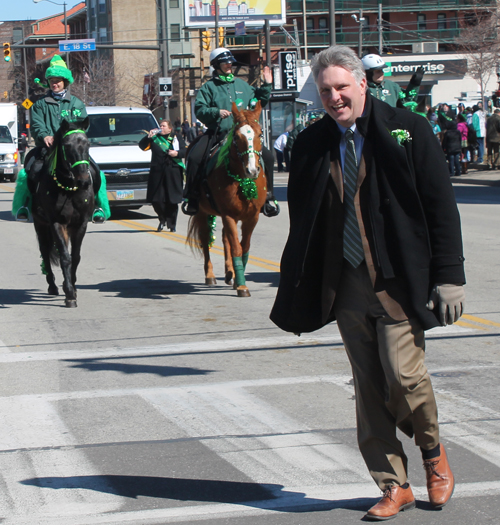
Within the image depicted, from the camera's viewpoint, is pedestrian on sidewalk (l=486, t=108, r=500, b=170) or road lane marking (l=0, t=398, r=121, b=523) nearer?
road lane marking (l=0, t=398, r=121, b=523)

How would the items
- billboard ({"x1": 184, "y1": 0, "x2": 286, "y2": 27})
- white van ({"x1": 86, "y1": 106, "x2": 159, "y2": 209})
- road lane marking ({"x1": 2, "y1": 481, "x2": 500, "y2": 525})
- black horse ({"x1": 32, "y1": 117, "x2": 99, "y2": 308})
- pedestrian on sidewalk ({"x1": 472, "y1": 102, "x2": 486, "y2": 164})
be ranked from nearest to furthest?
road lane marking ({"x1": 2, "y1": 481, "x2": 500, "y2": 525}) < black horse ({"x1": 32, "y1": 117, "x2": 99, "y2": 308}) < white van ({"x1": 86, "y1": 106, "x2": 159, "y2": 209}) < pedestrian on sidewalk ({"x1": 472, "y1": 102, "x2": 486, "y2": 164}) < billboard ({"x1": 184, "y1": 0, "x2": 286, "y2": 27})

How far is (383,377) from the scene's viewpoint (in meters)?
4.20

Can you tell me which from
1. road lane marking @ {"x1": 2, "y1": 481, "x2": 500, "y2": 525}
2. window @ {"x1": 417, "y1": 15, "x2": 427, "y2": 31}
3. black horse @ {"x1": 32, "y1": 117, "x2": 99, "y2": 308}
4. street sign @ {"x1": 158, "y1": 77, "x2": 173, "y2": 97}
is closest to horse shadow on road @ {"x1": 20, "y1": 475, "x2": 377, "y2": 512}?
road lane marking @ {"x1": 2, "y1": 481, "x2": 500, "y2": 525}

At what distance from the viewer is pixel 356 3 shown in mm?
77750

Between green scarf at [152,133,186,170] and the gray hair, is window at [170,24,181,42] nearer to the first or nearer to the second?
green scarf at [152,133,186,170]

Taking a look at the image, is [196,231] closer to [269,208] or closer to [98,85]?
[269,208]

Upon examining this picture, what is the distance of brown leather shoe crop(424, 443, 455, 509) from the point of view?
13.7ft

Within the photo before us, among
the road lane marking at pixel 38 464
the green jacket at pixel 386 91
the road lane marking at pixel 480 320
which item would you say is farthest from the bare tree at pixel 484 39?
the road lane marking at pixel 38 464

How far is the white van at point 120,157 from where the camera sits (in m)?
20.3

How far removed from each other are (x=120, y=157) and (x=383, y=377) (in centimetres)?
1681

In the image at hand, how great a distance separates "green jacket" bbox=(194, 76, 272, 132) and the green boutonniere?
6900 millimetres

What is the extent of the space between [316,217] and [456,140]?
24.9 metres

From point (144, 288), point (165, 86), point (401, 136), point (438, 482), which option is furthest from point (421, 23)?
point (438, 482)

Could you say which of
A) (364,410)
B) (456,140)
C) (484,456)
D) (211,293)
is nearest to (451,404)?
(484,456)
